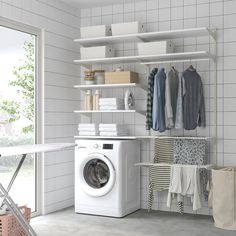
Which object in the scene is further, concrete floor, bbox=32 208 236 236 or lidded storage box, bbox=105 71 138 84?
lidded storage box, bbox=105 71 138 84

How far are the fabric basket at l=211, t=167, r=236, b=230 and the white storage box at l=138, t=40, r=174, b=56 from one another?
143cm

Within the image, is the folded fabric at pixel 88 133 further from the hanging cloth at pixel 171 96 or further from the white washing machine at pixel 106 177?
the hanging cloth at pixel 171 96

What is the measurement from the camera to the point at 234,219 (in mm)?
4414

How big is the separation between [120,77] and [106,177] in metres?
1.15

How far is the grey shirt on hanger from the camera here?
16.0 ft

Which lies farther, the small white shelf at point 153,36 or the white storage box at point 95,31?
the white storage box at point 95,31

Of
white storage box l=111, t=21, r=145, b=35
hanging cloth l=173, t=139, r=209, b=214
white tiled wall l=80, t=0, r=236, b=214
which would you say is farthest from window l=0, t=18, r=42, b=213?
hanging cloth l=173, t=139, r=209, b=214

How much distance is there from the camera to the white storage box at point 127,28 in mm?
5137

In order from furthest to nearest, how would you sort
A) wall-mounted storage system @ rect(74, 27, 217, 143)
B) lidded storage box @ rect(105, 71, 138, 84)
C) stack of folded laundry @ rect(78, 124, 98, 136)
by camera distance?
stack of folded laundry @ rect(78, 124, 98, 136)
lidded storage box @ rect(105, 71, 138, 84)
wall-mounted storage system @ rect(74, 27, 217, 143)

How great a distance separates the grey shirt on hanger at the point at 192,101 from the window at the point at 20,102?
5.37 feet

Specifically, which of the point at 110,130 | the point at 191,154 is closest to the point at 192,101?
the point at 191,154

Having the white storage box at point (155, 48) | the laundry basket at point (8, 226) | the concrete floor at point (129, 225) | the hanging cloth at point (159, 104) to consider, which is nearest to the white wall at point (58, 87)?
the concrete floor at point (129, 225)

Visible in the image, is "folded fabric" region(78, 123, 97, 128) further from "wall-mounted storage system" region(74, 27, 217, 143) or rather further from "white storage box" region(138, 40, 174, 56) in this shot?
"white storage box" region(138, 40, 174, 56)

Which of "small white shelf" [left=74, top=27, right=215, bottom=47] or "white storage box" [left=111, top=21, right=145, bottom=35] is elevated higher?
"white storage box" [left=111, top=21, right=145, bottom=35]
